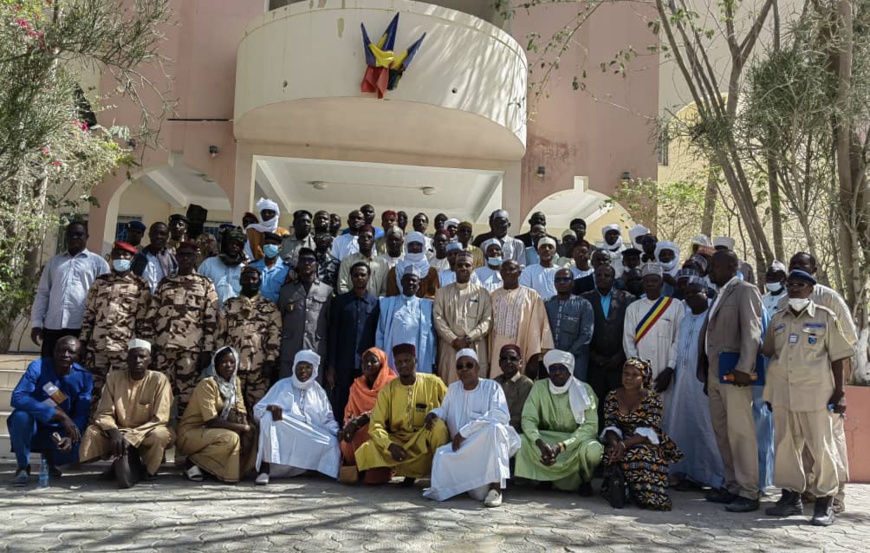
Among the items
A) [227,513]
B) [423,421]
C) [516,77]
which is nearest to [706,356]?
[423,421]

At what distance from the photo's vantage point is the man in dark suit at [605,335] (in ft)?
25.2

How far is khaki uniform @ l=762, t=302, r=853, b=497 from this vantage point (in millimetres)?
5934

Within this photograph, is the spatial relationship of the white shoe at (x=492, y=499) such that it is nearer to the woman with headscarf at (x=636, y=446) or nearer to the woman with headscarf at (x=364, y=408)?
the woman with headscarf at (x=636, y=446)

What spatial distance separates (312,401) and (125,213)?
39.2ft

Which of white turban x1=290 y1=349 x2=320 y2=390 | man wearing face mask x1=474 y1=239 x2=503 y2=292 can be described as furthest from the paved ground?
man wearing face mask x1=474 y1=239 x2=503 y2=292

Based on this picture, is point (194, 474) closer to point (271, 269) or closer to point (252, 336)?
point (252, 336)

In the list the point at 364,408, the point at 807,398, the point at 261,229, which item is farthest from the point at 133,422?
the point at 807,398

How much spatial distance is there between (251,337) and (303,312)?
1.76 ft

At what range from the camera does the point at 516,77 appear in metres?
12.6

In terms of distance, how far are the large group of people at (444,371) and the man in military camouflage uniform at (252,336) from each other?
0.06 feet

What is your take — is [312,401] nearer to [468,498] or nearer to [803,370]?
→ [468,498]

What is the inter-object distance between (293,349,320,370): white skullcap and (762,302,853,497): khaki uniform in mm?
3815

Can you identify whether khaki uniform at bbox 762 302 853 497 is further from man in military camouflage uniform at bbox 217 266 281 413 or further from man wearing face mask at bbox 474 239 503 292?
man in military camouflage uniform at bbox 217 266 281 413

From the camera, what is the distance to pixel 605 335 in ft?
25.5
